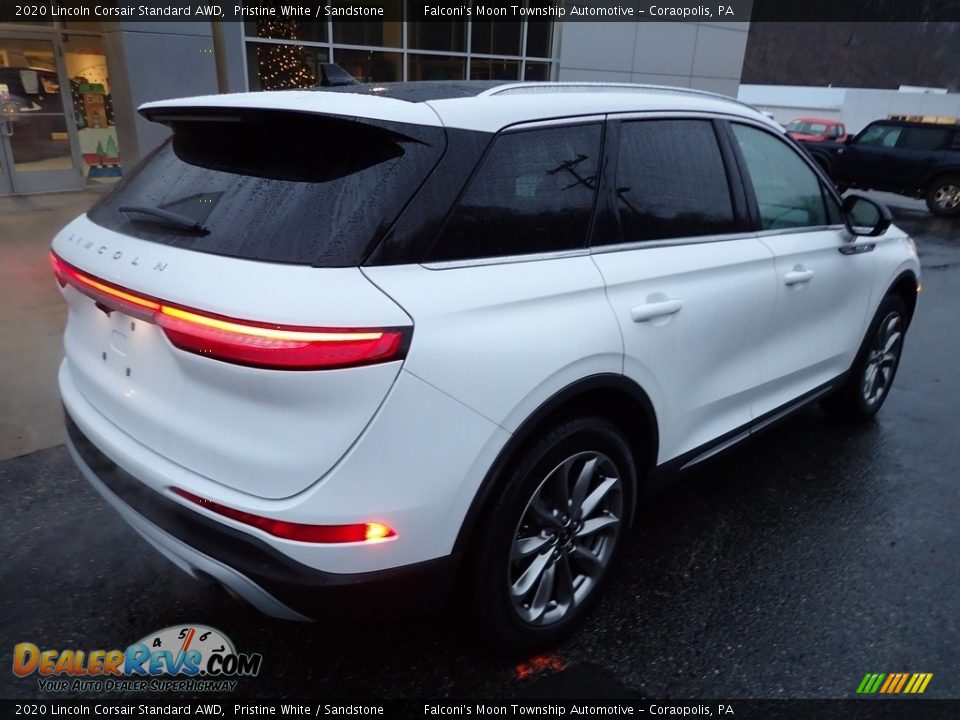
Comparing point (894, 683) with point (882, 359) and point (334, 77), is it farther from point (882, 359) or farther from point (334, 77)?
point (334, 77)

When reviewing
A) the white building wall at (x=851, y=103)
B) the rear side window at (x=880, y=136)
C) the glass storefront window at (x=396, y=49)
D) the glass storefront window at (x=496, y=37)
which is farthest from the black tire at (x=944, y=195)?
the white building wall at (x=851, y=103)

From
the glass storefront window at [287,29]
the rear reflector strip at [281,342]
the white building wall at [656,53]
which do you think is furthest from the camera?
the white building wall at [656,53]

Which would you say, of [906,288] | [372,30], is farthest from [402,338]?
[372,30]

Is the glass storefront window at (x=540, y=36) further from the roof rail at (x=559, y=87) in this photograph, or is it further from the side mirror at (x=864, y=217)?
the roof rail at (x=559, y=87)

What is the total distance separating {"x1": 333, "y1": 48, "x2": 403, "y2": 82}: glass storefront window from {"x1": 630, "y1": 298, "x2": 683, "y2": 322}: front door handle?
384 inches

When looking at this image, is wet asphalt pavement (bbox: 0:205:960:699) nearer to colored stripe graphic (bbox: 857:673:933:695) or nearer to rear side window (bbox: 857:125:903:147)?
colored stripe graphic (bbox: 857:673:933:695)

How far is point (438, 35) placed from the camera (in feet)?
39.4

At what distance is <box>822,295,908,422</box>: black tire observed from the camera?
410 cm

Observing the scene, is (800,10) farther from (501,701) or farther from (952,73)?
(501,701)

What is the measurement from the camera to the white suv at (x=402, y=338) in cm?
179

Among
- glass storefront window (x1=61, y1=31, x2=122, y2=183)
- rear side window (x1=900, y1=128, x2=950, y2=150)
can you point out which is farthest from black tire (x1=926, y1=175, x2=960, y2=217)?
glass storefront window (x1=61, y1=31, x2=122, y2=183)

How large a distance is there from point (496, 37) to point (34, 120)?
748cm

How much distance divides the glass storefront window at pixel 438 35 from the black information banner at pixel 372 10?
0.36 feet

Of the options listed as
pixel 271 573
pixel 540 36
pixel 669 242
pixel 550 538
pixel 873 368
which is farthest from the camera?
pixel 540 36
